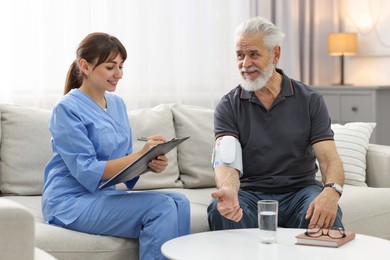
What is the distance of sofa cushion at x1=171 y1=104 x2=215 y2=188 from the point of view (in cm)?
344

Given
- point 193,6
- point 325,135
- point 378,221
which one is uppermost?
point 193,6

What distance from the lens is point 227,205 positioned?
2.46m

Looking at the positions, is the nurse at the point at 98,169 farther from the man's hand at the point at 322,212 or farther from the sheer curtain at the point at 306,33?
the sheer curtain at the point at 306,33

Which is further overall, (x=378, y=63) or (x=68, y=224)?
(x=378, y=63)

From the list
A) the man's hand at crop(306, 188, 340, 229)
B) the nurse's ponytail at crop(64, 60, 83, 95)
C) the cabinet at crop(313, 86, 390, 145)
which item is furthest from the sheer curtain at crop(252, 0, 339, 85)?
the man's hand at crop(306, 188, 340, 229)

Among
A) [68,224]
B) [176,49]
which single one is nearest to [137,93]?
[176,49]

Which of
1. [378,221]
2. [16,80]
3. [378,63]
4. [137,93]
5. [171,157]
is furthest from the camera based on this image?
[378,63]

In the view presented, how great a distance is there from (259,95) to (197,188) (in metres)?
0.73

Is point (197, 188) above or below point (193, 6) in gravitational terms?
below

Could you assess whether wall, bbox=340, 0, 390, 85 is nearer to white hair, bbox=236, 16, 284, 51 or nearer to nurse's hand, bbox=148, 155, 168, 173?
white hair, bbox=236, 16, 284, 51

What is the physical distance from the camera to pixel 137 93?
4535 mm

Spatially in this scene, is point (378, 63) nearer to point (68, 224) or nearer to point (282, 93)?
point (282, 93)

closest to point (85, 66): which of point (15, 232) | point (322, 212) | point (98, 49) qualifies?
point (98, 49)

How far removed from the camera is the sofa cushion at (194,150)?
11.3 ft
